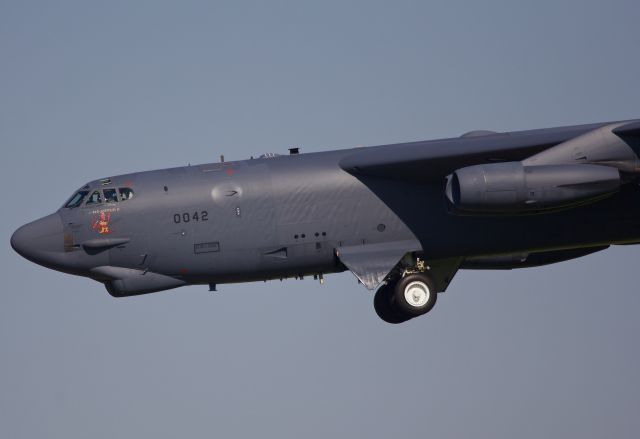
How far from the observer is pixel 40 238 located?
137 feet

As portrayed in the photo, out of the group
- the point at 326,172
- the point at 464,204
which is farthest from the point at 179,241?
the point at 464,204

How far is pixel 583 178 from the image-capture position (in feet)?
132

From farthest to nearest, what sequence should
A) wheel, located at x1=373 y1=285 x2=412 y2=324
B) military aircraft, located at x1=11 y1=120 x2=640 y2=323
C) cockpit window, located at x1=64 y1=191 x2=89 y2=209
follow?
wheel, located at x1=373 y1=285 x2=412 y2=324 < cockpit window, located at x1=64 y1=191 x2=89 y2=209 < military aircraft, located at x1=11 y1=120 x2=640 y2=323

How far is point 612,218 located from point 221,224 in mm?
9019

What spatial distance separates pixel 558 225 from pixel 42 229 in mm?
11818

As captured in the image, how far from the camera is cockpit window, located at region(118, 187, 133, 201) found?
41688mm

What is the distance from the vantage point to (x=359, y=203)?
41750 millimetres

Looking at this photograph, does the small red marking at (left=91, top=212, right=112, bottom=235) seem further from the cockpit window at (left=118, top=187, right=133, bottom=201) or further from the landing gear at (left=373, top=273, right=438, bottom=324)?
the landing gear at (left=373, top=273, right=438, bottom=324)

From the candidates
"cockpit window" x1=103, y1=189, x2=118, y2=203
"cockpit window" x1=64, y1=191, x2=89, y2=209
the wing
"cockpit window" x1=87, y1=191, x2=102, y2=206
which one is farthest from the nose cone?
the wing

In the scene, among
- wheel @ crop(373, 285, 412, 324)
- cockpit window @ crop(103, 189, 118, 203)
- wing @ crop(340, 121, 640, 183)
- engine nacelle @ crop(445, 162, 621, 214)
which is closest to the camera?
engine nacelle @ crop(445, 162, 621, 214)

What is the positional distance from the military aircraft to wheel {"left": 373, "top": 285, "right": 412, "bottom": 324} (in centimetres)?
89

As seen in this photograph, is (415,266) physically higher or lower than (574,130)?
lower

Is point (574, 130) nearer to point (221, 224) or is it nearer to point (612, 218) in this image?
point (612, 218)

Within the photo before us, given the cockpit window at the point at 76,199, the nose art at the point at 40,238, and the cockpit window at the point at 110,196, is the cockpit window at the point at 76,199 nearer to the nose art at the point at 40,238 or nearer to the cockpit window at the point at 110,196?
the nose art at the point at 40,238
